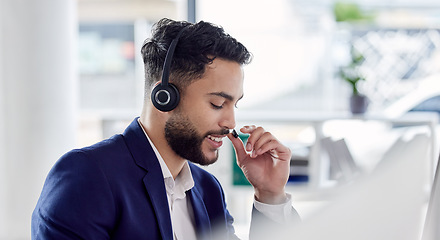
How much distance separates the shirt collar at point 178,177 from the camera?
1.13 m

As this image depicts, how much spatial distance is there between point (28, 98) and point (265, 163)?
1361mm

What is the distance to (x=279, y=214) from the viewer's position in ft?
3.99

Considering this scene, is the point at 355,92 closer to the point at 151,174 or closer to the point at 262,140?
the point at 262,140

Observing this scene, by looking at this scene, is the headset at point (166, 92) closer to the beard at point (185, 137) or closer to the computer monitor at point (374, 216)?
the beard at point (185, 137)

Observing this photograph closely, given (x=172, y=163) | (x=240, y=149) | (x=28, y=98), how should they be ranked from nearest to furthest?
(x=172, y=163) < (x=240, y=149) < (x=28, y=98)

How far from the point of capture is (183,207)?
3.87 feet

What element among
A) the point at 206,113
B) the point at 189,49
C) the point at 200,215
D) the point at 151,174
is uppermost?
the point at 189,49

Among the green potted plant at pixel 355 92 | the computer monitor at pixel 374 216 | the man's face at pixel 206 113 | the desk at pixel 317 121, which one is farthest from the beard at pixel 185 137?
the green potted plant at pixel 355 92

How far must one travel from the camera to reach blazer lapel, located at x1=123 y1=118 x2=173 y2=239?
3.34 ft

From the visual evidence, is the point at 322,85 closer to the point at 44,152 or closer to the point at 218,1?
the point at 218,1

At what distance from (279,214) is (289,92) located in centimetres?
264

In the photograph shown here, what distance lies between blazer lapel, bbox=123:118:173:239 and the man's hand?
202mm

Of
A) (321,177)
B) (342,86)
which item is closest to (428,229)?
(321,177)

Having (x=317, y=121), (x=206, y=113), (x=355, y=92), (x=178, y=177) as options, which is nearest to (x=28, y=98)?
(x=178, y=177)
